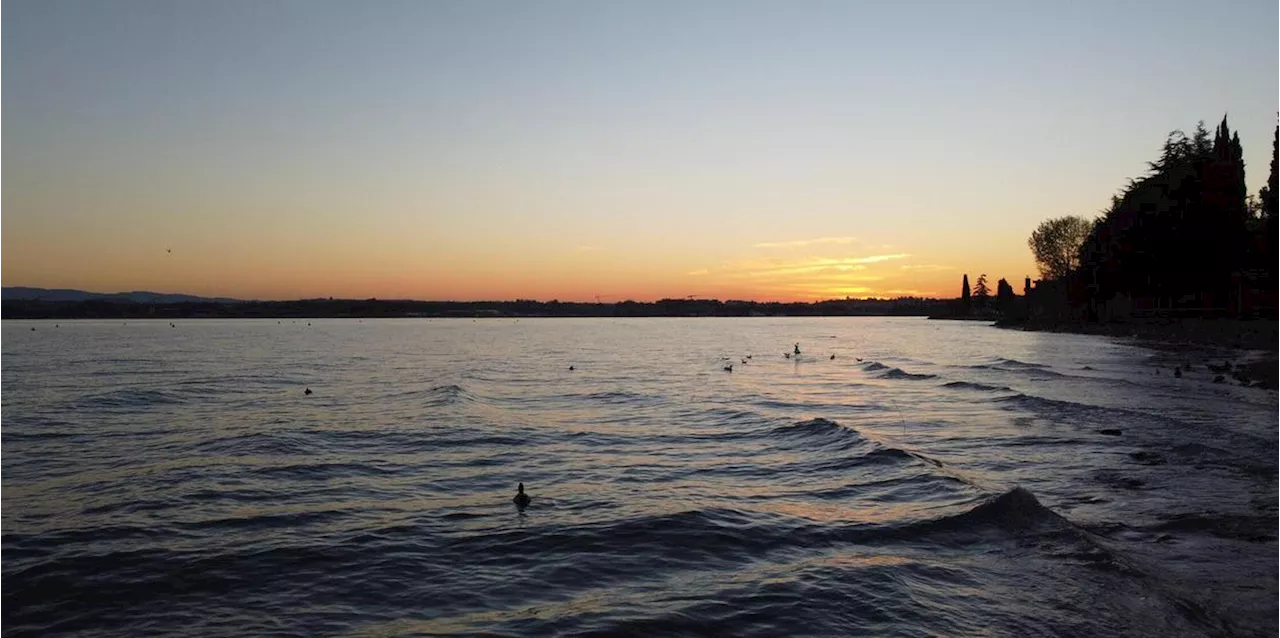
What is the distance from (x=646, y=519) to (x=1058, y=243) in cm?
14443

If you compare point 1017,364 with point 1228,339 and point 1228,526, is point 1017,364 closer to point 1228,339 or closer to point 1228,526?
point 1228,339

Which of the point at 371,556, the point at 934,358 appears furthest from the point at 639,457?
the point at 934,358

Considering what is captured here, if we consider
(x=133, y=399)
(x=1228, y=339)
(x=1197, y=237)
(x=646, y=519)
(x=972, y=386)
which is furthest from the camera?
(x=1197, y=237)

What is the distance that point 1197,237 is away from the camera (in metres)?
69.9

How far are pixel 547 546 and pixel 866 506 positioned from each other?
6.14 meters

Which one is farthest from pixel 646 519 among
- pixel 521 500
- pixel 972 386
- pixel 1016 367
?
pixel 1016 367

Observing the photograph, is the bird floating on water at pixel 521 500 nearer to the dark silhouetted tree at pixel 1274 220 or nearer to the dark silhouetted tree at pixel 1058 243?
the dark silhouetted tree at pixel 1274 220

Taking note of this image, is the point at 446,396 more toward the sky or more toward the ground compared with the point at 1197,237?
more toward the ground

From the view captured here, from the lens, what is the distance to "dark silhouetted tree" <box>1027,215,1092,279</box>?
134500mm

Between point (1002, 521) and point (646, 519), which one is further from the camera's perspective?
point (646, 519)

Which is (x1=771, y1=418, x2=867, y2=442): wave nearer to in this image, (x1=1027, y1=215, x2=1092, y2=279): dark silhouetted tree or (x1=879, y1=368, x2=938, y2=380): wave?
(x1=879, y1=368, x2=938, y2=380): wave

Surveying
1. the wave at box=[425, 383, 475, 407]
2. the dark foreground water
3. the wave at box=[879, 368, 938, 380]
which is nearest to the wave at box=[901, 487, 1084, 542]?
the dark foreground water

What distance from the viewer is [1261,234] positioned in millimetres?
64500

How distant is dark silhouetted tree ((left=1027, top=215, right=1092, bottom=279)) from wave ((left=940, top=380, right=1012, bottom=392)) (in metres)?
107
